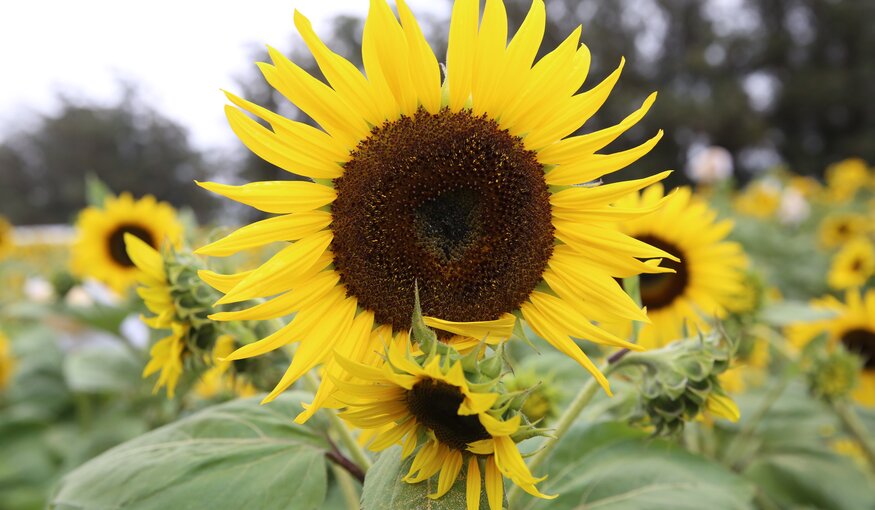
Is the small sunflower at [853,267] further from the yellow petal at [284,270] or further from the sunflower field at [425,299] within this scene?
the yellow petal at [284,270]

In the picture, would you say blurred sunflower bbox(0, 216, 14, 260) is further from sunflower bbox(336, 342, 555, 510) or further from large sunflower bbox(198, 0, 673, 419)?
sunflower bbox(336, 342, 555, 510)

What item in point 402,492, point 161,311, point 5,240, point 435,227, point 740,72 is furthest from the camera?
point 740,72

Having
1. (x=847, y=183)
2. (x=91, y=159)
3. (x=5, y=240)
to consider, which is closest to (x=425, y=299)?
(x=5, y=240)

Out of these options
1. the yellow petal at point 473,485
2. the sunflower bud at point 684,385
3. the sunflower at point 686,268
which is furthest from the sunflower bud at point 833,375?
the yellow petal at point 473,485

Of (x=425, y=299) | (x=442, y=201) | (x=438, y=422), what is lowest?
(x=438, y=422)

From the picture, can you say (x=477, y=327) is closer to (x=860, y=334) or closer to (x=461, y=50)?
(x=461, y=50)

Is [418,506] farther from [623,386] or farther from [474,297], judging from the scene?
[623,386]
